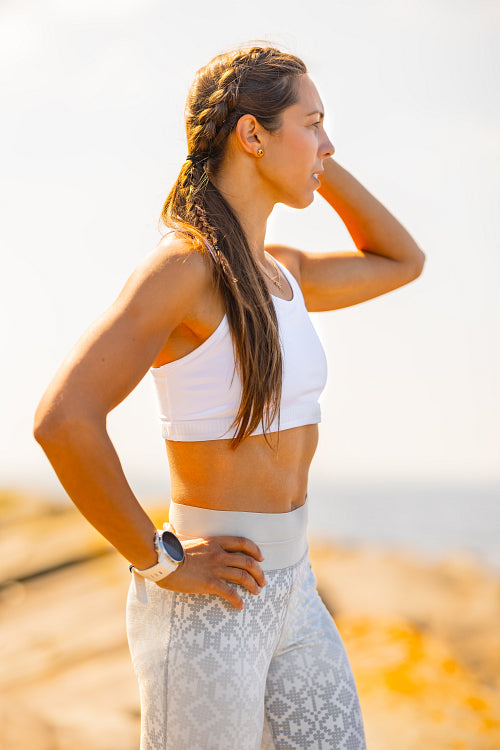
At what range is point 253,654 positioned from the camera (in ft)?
4.46

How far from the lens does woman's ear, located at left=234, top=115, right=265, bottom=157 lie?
4.78ft

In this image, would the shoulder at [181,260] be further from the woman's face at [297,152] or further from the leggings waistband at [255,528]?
the leggings waistband at [255,528]

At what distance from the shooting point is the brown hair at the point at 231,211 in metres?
1.33

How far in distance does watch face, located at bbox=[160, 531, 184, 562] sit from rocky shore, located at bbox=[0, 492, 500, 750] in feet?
5.66

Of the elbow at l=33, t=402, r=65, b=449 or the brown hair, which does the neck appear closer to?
the brown hair

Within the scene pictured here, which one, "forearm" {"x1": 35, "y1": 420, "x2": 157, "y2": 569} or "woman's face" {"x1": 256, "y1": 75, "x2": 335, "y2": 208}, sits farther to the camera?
"woman's face" {"x1": 256, "y1": 75, "x2": 335, "y2": 208}

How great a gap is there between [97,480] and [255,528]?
33 centimetres

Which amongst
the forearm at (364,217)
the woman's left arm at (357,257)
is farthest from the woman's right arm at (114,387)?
the forearm at (364,217)

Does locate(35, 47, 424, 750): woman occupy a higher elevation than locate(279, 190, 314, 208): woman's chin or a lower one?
lower

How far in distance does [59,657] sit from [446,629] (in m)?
1.74

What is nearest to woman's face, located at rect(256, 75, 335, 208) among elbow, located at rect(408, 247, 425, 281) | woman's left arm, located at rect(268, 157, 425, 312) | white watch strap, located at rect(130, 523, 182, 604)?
woman's left arm, located at rect(268, 157, 425, 312)

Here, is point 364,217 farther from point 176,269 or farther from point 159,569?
point 159,569

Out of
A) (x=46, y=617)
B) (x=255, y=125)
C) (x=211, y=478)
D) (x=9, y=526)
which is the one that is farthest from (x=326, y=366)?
(x=9, y=526)

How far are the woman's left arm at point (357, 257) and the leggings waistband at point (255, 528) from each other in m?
0.62
